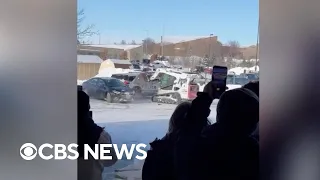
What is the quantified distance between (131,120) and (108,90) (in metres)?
0.15

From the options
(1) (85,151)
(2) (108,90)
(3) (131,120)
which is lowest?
(1) (85,151)

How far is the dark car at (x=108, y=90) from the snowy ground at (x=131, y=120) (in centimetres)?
2

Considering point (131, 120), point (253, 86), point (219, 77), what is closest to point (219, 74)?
point (219, 77)

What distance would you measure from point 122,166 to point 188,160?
10.7 inches

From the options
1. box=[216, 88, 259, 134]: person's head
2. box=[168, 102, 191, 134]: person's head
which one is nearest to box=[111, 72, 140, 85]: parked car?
box=[168, 102, 191, 134]: person's head

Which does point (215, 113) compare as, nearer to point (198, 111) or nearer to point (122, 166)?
point (198, 111)

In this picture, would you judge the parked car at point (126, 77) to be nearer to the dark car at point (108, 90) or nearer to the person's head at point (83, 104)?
the dark car at point (108, 90)

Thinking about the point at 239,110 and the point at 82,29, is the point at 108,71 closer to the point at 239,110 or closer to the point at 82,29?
the point at 82,29

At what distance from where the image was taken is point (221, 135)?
1707 mm

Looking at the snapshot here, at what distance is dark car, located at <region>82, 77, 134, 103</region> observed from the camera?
161 cm

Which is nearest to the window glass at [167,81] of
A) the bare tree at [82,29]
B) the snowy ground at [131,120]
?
the snowy ground at [131,120]

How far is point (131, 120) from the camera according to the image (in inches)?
64.3

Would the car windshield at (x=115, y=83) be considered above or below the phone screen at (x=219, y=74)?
below

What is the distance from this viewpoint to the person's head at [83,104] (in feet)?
5.26
